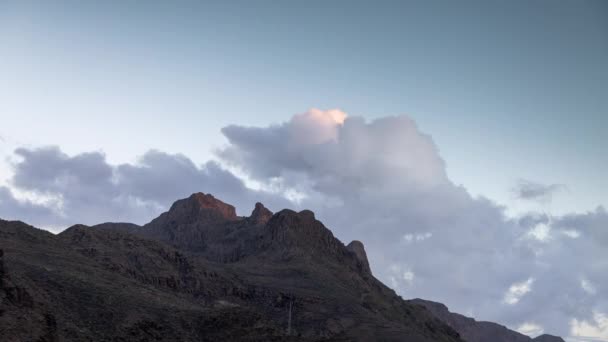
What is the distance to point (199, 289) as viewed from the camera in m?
113

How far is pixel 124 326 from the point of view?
61.1 metres

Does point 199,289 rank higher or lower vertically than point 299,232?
lower

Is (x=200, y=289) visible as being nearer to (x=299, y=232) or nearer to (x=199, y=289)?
(x=199, y=289)

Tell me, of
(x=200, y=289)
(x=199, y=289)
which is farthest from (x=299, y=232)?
(x=199, y=289)

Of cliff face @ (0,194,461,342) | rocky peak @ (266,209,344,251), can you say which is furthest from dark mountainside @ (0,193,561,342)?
rocky peak @ (266,209,344,251)

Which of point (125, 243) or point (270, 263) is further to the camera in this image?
point (270, 263)

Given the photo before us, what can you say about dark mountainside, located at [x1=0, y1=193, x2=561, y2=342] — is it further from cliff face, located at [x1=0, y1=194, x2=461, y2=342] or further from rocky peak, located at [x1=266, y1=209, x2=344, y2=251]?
rocky peak, located at [x1=266, y1=209, x2=344, y2=251]

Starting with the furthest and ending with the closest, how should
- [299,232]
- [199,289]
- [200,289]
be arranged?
[299,232], [200,289], [199,289]

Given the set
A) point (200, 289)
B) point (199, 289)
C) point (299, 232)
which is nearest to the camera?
point (199, 289)

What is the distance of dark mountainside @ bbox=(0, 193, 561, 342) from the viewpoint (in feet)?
193

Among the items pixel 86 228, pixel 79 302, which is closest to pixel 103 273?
pixel 79 302

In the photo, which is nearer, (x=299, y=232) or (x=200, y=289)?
(x=200, y=289)

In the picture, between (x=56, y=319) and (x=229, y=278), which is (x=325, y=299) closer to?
(x=229, y=278)

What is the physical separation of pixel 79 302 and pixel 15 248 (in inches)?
803
